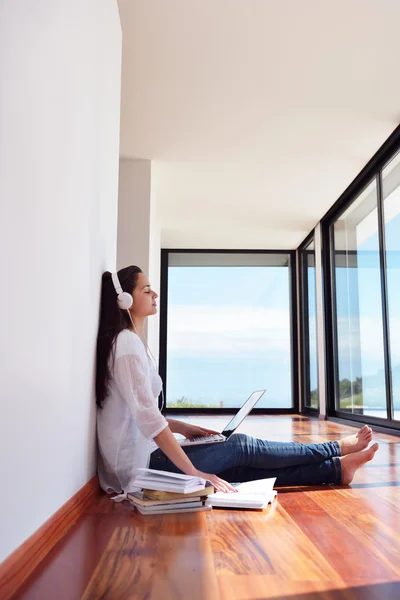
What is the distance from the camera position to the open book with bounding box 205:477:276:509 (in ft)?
6.53

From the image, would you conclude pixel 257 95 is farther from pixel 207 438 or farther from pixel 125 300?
pixel 207 438

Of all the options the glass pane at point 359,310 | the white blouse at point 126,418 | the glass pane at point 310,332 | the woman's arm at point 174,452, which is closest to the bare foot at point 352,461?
the woman's arm at point 174,452

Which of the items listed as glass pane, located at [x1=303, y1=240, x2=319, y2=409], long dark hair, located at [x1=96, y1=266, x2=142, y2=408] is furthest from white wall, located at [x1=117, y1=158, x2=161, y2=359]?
glass pane, located at [x1=303, y1=240, x2=319, y2=409]

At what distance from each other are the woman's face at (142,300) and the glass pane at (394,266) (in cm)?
292

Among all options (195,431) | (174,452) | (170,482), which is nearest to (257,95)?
(195,431)

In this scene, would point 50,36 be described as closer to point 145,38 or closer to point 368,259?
point 145,38

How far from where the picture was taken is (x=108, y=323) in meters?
2.36

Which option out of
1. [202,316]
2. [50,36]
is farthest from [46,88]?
[202,316]

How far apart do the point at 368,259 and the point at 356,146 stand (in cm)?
107

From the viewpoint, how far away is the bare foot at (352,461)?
231cm

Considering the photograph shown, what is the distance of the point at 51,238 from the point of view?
1488 millimetres

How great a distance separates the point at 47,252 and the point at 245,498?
1107mm

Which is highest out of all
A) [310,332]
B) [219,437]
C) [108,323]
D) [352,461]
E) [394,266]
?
[394,266]

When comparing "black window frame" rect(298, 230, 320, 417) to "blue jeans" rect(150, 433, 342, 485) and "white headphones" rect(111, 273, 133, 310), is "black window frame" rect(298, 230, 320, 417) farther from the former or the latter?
"white headphones" rect(111, 273, 133, 310)
